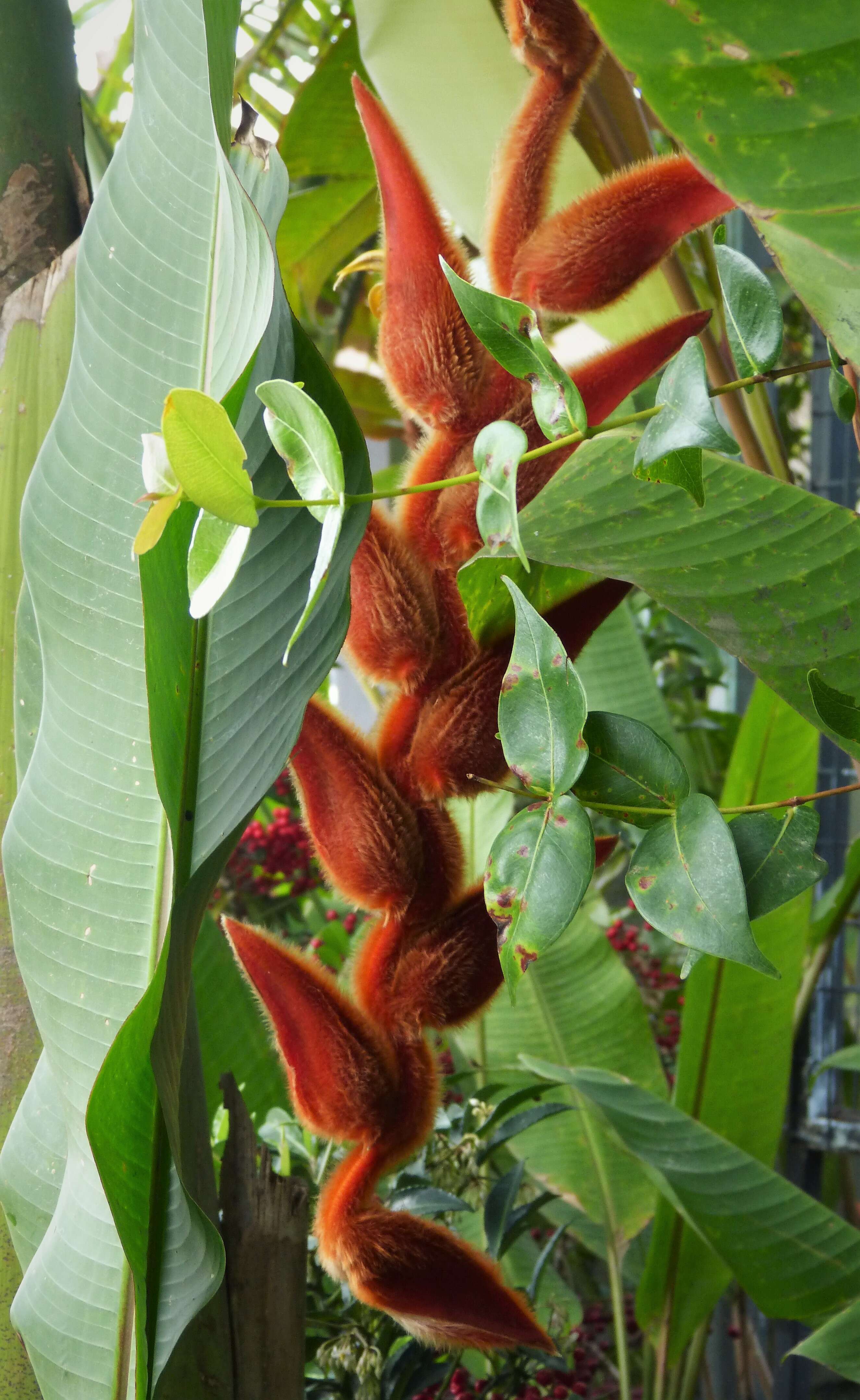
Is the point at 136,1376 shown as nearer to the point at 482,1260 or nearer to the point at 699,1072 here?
the point at 482,1260

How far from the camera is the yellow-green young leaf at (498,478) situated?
19 cm

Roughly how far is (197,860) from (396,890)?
0.05m

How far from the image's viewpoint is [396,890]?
264mm

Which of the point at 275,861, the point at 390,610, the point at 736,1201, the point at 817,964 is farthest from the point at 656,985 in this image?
the point at 390,610

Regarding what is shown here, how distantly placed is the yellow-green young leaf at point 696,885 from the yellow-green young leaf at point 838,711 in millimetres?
33

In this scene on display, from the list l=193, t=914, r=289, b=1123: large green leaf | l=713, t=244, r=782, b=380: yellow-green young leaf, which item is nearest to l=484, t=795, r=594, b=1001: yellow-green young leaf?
l=713, t=244, r=782, b=380: yellow-green young leaf

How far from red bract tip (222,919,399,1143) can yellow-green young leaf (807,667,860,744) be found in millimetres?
134

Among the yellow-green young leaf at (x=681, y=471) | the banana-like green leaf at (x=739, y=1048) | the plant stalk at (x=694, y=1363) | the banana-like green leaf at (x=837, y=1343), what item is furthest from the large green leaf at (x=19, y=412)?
the plant stalk at (x=694, y=1363)

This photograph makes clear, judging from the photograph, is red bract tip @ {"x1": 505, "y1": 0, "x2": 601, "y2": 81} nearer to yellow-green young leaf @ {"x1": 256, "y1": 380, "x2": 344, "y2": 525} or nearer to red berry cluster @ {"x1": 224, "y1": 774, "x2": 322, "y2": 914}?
yellow-green young leaf @ {"x1": 256, "y1": 380, "x2": 344, "y2": 525}

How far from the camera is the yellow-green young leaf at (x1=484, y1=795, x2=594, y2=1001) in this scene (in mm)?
200

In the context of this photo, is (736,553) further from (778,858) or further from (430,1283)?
(430,1283)

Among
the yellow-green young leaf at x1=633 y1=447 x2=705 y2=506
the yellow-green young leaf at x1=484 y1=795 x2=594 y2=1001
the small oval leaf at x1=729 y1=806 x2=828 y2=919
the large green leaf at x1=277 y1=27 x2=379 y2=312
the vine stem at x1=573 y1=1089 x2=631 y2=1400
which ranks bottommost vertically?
the vine stem at x1=573 y1=1089 x2=631 y2=1400

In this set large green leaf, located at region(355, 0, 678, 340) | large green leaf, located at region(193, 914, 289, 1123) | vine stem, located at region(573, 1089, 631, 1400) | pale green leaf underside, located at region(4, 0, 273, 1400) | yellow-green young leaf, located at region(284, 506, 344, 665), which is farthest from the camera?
vine stem, located at region(573, 1089, 631, 1400)

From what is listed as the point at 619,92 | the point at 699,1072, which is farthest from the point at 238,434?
the point at 699,1072
